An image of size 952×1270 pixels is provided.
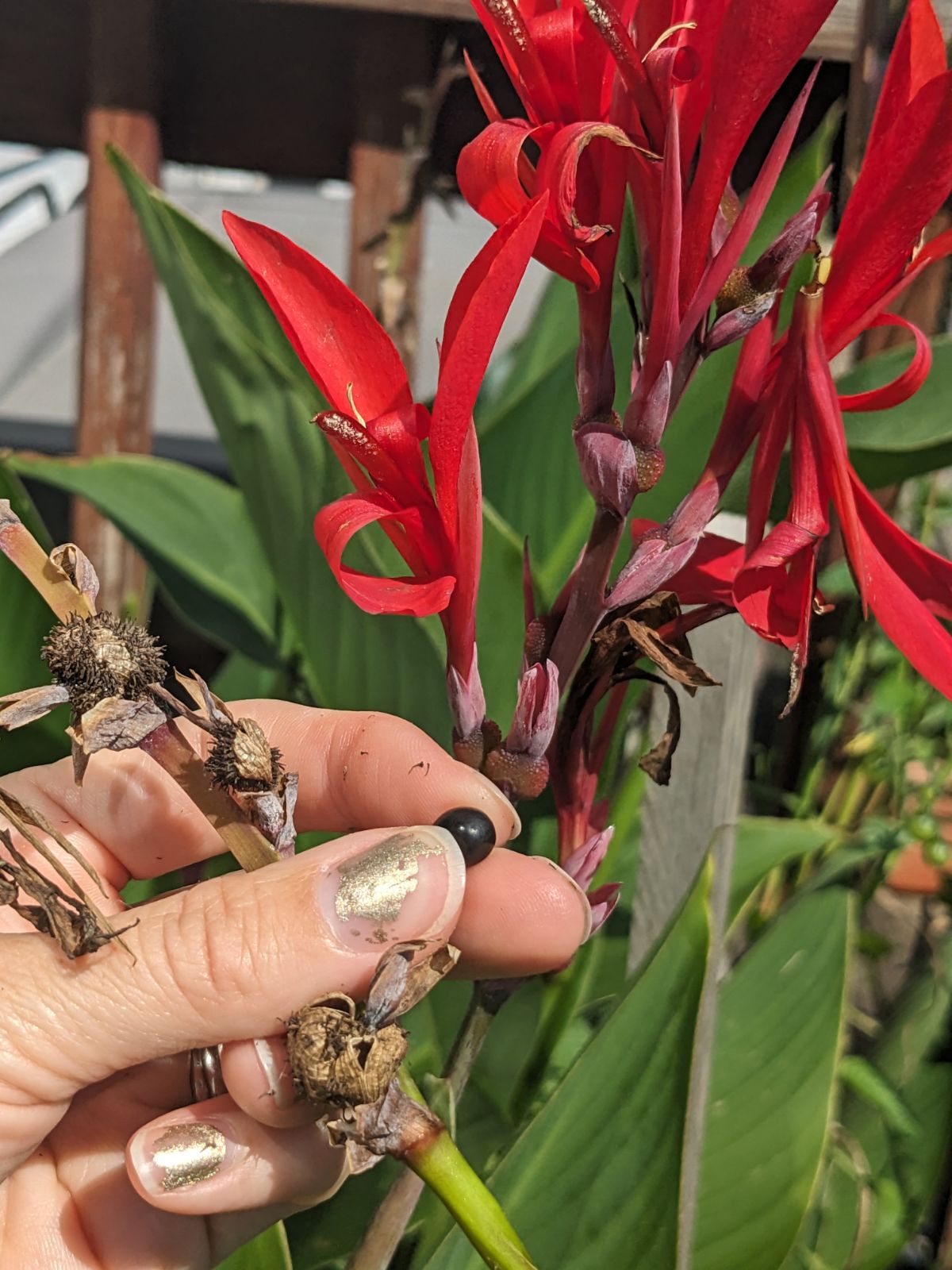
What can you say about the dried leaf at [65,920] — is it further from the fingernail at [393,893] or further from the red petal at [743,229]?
the red petal at [743,229]

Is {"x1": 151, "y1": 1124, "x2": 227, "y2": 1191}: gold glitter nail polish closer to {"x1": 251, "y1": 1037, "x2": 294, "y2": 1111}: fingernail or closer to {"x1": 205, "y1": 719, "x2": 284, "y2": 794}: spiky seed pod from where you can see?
{"x1": 251, "y1": 1037, "x2": 294, "y2": 1111}: fingernail

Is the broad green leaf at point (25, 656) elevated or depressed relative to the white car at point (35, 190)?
depressed

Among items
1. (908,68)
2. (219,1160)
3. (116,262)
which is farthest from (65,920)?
(116,262)

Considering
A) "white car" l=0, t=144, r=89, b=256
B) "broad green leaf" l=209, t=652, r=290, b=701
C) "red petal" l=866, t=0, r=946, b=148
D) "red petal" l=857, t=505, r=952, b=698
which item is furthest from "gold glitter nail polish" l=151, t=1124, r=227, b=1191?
"white car" l=0, t=144, r=89, b=256

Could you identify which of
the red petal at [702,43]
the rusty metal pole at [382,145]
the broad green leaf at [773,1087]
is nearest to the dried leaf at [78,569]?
the red petal at [702,43]

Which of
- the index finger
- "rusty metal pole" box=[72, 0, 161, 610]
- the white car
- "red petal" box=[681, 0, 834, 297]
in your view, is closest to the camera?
"red petal" box=[681, 0, 834, 297]

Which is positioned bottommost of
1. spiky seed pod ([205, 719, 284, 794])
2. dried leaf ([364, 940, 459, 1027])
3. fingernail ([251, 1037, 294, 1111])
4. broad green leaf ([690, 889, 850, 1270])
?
broad green leaf ([690, 889, 850, 1270])

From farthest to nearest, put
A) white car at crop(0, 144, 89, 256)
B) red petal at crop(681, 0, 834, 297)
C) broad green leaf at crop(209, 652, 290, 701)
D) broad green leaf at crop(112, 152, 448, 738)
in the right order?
white car at crop(0, 144, 89, 256) → broad green leaf at crop(209, 652, 290, 701) → broad green leaf at crop(112, 152, 448, 738) → red petal at crop(681, 0, 834, 297)
